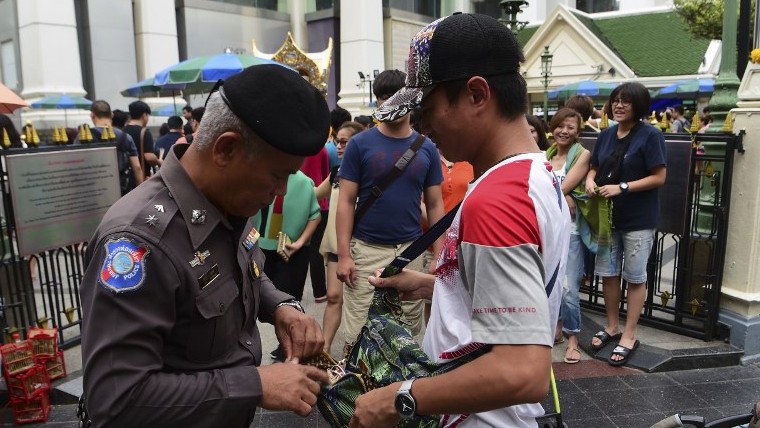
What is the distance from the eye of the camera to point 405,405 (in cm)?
134

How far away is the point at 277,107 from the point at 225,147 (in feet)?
0.55

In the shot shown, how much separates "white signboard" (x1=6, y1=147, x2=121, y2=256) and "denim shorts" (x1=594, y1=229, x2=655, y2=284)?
426 centimetres

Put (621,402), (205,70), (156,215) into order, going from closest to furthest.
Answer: (156,215) < (621,402) < (205,70)

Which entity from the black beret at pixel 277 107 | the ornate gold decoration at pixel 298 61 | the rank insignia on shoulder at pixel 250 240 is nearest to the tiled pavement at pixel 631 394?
the rank insignia on shoulder at pixel 250 240

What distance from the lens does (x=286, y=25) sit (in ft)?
79.6

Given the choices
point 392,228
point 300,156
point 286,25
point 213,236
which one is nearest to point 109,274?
point 213,236

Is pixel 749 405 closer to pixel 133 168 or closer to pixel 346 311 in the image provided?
pixel 346 311

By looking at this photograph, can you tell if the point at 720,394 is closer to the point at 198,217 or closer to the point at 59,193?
the point at 198,217

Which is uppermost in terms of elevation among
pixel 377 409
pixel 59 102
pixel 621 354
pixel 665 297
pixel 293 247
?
pixel 59 102

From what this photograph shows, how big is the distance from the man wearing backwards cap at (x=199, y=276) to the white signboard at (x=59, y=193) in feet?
10.9

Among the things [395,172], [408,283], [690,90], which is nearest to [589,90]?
[690,90]

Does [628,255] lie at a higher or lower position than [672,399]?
higher

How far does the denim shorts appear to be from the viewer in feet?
14.6

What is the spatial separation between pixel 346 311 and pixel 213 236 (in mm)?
2537
